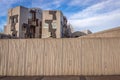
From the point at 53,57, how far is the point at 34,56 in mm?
1005

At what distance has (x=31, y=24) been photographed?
115 feet

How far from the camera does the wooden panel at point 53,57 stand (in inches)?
361

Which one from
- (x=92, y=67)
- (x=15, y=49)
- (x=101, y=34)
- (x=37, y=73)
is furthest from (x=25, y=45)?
(x=101, y=34)

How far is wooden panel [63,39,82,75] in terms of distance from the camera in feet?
29.9

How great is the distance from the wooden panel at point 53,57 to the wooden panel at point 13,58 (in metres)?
1.54

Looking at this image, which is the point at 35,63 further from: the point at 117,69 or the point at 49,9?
the point at 49,9

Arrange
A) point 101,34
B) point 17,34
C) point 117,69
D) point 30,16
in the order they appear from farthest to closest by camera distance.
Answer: point 30,16 < point 17,34 < point 101,34 < point 117,69

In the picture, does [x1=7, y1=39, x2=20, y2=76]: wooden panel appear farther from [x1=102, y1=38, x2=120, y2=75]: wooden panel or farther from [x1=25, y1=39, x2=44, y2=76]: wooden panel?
[x1=102, y1=38, x2=120, y2=75]: wooden panel

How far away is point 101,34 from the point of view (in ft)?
36.9

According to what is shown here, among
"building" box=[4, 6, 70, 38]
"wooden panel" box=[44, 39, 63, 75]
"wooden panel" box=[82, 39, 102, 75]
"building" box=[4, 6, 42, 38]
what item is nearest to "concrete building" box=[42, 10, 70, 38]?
"building" box=[4, 6, 70, 38]

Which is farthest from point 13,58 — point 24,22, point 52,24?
point 24,22

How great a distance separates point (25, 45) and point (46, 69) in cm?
169

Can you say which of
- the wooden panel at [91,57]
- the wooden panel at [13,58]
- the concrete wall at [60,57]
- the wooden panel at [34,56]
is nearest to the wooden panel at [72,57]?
the concrete wall at [60,57]

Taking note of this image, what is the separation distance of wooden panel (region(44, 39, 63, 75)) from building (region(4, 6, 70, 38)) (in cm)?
2425
